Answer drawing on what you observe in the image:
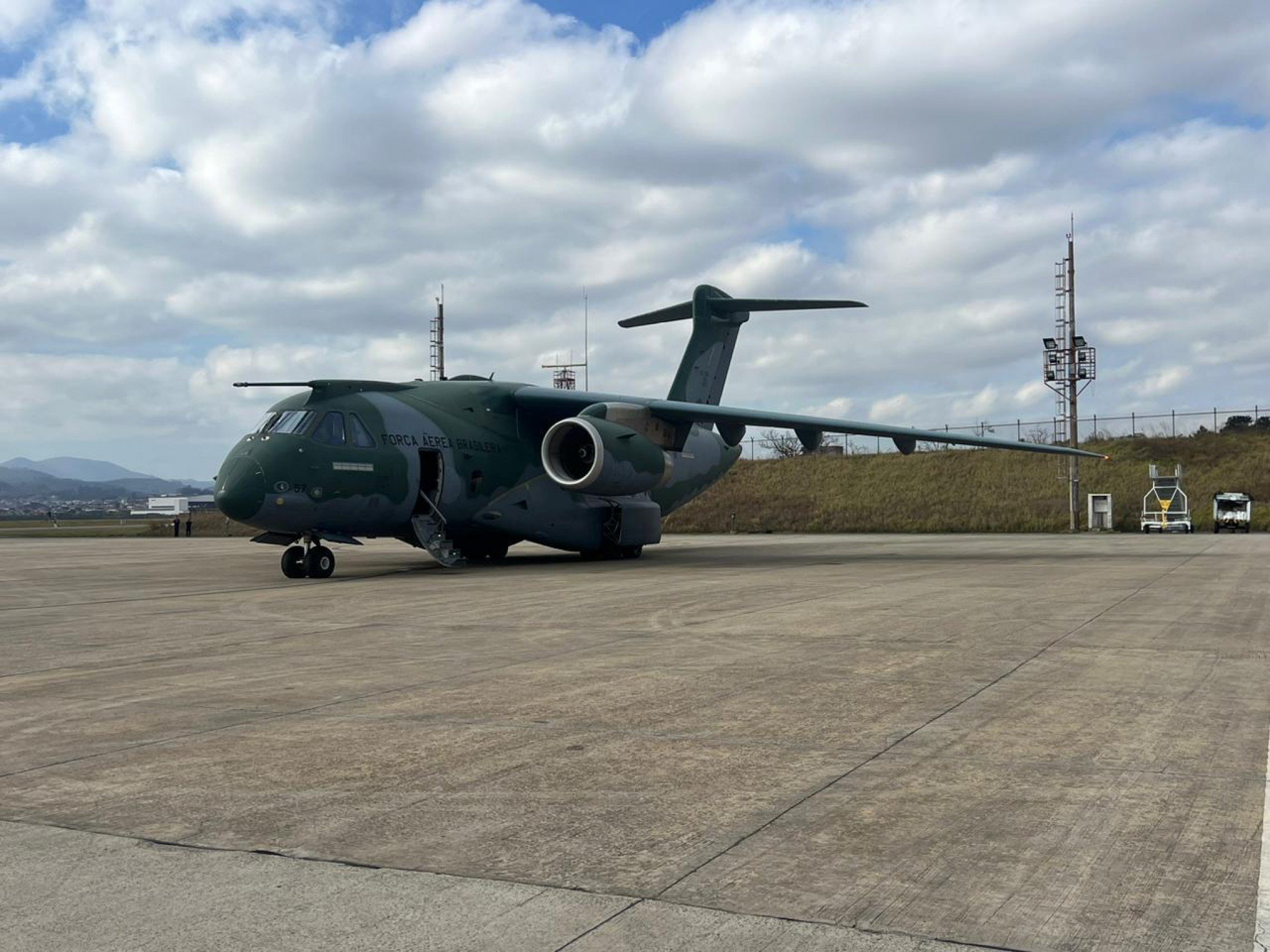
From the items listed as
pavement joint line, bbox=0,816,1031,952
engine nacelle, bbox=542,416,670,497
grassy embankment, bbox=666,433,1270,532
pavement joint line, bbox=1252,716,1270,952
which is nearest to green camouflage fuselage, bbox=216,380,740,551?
engine nacelle, bbox=542,416,670,497

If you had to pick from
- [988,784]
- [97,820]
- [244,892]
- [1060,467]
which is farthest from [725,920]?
[1060,467]

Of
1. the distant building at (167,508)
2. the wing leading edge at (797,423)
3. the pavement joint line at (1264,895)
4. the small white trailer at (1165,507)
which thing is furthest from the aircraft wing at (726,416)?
the distant building at (167,508)

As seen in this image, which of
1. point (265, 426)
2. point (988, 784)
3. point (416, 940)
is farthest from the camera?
point (265, 426)

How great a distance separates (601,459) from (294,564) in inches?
225

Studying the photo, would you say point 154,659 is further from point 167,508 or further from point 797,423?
point 167,508

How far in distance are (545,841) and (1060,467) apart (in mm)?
51401

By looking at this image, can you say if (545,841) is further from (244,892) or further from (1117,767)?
(1117,767)

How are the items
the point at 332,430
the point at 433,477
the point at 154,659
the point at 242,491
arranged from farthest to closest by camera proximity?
the point at 433,477
the point at 332,430
the point at 242,491
the point at 154,659

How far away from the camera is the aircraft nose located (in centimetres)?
1748

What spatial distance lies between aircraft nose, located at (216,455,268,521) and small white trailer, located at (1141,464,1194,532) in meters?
37.9

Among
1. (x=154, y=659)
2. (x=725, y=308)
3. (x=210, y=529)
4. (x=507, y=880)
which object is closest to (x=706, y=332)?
(x=725, y=308)

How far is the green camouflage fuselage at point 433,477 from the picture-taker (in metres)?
18.0

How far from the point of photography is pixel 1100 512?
47219mm

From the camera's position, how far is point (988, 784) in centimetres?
483
